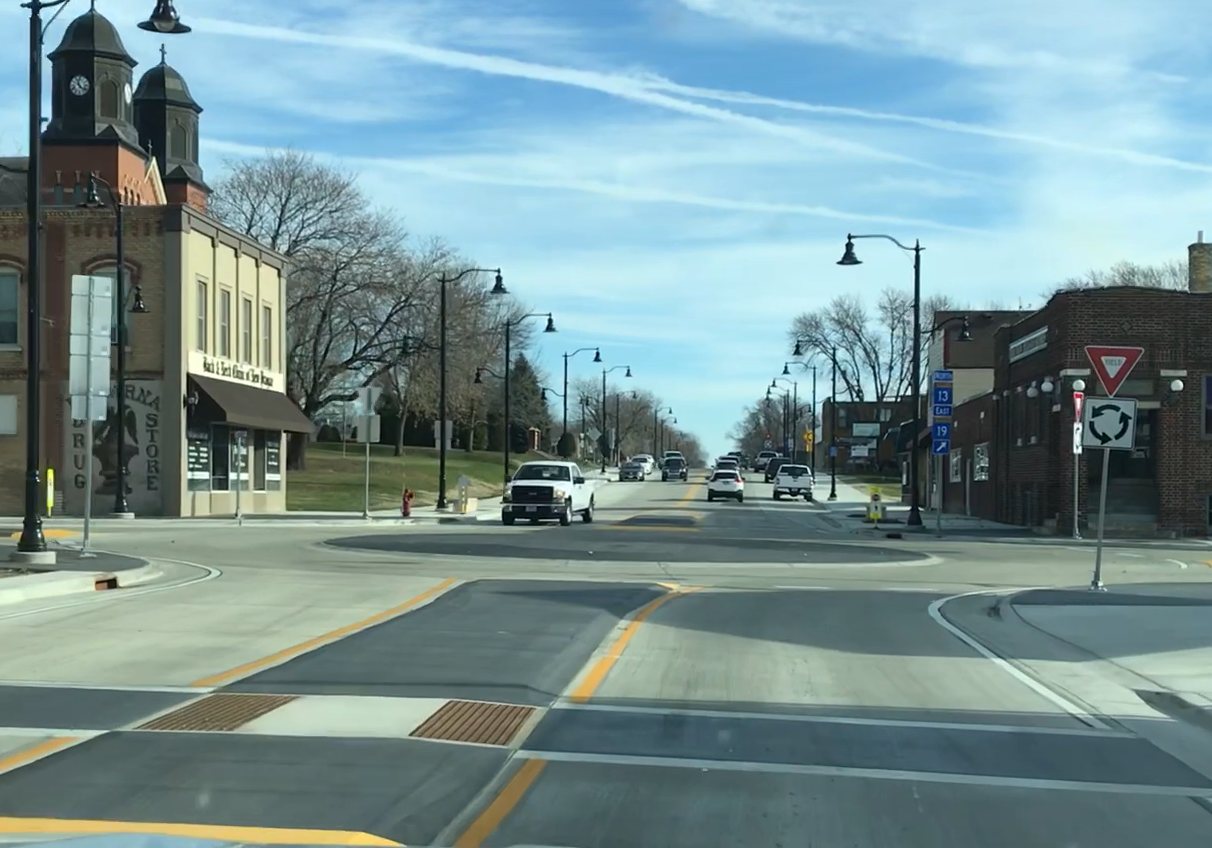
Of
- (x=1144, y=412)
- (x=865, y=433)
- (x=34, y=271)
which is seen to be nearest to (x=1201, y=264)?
(x=1144, y=412)

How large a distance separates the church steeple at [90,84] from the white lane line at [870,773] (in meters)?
54.4

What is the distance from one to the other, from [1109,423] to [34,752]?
1593cm

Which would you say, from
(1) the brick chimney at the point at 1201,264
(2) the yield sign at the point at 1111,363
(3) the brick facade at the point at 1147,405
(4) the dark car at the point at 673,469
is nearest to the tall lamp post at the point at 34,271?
(2) the yield sign at the point at 1111,363

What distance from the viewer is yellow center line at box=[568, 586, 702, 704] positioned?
1090 cm

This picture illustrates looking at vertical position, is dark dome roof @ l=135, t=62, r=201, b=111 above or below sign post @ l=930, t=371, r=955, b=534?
above

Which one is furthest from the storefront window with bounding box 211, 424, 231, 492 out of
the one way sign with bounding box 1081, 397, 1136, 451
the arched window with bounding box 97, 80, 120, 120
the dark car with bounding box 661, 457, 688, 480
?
the dark car with bounding box 661, 457, 688, 480

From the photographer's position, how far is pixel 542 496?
37969 millimetres

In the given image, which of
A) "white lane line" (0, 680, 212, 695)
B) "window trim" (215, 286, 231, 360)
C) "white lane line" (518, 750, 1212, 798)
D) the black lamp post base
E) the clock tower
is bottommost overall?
"white lane line" (518, 750, 1212, 798)

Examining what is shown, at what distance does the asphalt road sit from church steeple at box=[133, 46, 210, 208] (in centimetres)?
4744

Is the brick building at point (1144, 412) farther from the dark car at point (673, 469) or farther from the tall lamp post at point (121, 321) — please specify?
the dark car at point (673, 469)

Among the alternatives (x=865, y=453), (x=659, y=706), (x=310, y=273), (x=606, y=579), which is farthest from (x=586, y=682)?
(x=865, y=453)

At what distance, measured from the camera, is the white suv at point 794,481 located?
6594 cm

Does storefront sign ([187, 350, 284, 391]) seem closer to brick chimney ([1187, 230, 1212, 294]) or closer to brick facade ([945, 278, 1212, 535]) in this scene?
brick facade ([945, 278, 1212, 535])

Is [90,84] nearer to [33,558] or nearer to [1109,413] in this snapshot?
[33,558]
